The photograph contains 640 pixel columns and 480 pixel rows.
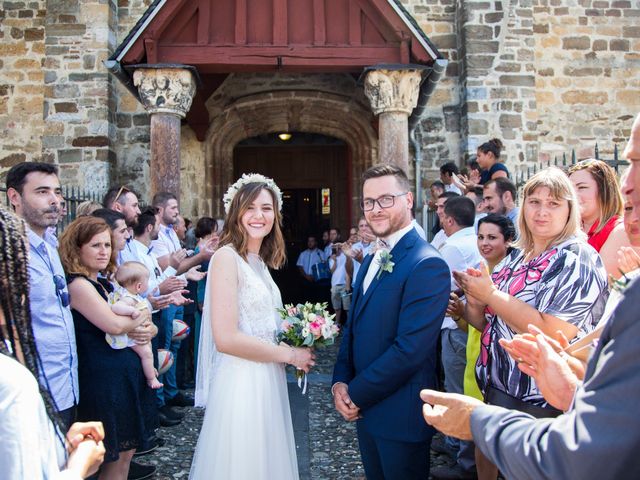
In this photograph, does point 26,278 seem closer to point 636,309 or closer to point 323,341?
point 636,309

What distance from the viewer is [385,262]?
281 cm

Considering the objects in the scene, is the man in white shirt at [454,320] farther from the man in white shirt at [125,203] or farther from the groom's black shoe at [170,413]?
the man in white shirt at [125,203]

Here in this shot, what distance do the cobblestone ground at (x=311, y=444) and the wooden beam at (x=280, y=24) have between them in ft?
14.5

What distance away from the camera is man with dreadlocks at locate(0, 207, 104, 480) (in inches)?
50.6

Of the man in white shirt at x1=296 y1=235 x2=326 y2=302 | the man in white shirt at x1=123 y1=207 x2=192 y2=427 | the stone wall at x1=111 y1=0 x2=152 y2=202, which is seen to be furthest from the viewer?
the man in white shirt at x1=296 y1=235 x2=326 y2=302

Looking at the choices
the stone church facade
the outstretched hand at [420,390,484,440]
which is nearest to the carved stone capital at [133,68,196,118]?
the stone church facade

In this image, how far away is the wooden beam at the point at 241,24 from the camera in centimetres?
737

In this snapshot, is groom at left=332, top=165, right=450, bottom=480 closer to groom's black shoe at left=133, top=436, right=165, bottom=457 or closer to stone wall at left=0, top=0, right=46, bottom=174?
groom's black shoe at left=133, top=436, right=165, bottom=457

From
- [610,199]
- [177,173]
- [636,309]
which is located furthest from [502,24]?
[636,309]

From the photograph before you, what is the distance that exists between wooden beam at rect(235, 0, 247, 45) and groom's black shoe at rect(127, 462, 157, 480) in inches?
208

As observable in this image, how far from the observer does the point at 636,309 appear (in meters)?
1.08

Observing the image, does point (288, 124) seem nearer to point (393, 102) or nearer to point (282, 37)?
point (282, 37)

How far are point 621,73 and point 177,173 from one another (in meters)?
8.30

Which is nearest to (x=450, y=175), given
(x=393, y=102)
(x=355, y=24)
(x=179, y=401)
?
(x=393, y=102)
